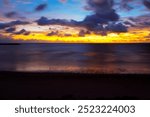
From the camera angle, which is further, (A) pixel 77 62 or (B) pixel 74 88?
(A) pixel 77 62

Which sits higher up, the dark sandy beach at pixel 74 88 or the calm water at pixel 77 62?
the dark sandy beach at pixel 74 88

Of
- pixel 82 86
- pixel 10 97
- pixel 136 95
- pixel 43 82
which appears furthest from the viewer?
pixel 43 82

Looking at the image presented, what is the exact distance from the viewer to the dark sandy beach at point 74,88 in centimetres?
862

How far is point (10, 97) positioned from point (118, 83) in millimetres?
4160

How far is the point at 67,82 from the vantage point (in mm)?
10781

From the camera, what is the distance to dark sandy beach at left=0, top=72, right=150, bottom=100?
8617 mm

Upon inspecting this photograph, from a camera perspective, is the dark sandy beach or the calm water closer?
the dark sandy beach

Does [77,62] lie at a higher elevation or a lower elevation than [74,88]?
lower

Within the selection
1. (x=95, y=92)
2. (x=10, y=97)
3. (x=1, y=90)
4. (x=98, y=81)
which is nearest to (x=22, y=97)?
(x=10, y=97)

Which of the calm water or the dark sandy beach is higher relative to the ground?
the dark sandy beach

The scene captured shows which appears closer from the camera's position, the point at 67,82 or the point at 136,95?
the point at 136,95

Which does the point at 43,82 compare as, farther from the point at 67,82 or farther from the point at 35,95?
the point at 35,95

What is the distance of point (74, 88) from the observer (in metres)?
9.72

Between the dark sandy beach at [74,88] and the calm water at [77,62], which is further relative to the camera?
the calm water at [77,62]
